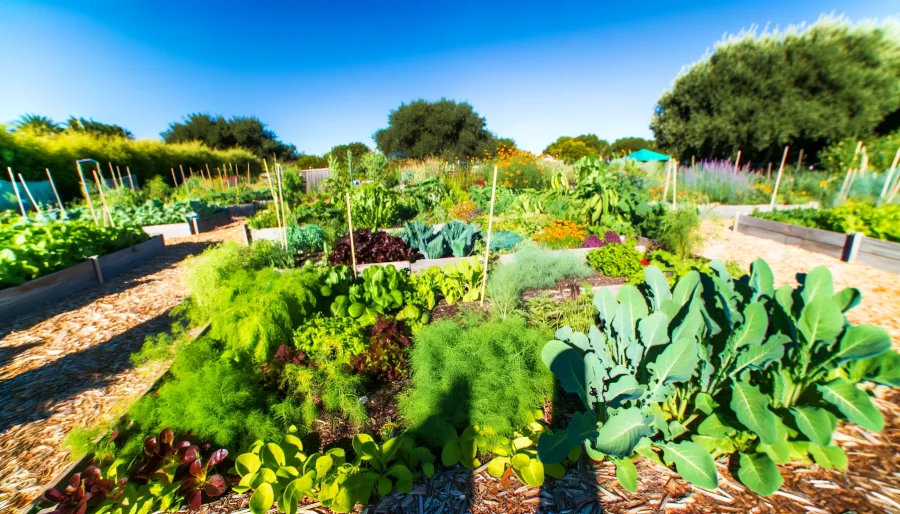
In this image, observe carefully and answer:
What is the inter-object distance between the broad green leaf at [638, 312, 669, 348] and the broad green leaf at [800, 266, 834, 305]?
2.13 ft

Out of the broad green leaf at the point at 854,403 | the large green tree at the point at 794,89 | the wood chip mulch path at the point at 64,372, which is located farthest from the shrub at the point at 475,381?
Answer: the large green tree at the point at 794,89

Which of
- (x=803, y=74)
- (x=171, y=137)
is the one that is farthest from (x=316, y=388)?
(x=171, y=137)

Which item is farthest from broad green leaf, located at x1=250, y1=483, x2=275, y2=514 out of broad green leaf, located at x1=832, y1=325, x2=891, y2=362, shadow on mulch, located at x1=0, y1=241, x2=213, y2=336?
shadow on mulch, located at x1=0, y1=241, x2=213, y2=336

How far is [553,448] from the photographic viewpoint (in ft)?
4.66

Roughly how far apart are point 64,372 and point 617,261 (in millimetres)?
5576

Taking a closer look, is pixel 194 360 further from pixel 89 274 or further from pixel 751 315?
pixel 89 274

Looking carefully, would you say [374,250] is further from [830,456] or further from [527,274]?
[830,456]

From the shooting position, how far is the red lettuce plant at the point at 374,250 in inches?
181

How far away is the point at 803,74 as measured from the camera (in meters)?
13.3

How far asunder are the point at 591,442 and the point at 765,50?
19.5 meters

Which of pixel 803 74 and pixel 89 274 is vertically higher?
pixel 803 74

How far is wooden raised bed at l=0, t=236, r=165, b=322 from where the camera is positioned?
12.6 ft

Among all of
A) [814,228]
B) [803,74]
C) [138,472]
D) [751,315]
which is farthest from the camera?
[803,74]

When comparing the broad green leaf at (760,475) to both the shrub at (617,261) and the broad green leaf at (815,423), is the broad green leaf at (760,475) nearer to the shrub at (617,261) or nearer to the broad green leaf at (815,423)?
the broad green leaf at (815,423)
